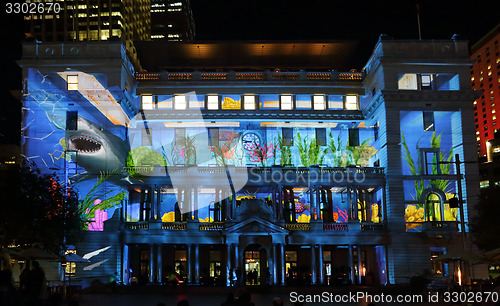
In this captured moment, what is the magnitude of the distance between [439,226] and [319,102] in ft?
63.4

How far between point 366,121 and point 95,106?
1142 inches

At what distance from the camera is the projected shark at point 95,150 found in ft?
190

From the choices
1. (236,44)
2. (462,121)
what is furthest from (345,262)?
(236,44)

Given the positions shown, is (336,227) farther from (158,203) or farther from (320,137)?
(158,203)

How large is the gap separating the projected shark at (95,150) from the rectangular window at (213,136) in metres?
11.3

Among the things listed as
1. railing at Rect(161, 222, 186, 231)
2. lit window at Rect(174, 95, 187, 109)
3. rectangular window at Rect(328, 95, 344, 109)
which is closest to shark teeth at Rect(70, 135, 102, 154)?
railing at Rect(161, 222, 186, 231)

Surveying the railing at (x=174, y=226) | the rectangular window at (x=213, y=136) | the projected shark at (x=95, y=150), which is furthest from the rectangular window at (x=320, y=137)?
the projected shark at (x=95, y=150)

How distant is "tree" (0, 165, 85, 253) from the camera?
39.9 m

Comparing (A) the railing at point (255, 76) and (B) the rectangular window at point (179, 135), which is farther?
(A) the railing at point (255, 76)

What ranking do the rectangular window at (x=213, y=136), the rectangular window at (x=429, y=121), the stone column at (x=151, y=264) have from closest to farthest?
the stone column at (x=151, y=264) → the rectangular window at (x=429, y=121) → the rectangular window at (x=213, y=136)

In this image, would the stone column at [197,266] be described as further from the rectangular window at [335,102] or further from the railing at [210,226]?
the rectangular window at [335,102]

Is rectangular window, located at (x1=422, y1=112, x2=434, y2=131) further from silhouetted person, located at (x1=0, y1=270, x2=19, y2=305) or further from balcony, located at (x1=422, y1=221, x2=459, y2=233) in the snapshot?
silhouetted person, located at (x1=0, y1=270, x2=19, y2=305)

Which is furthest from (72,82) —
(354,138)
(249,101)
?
(354,138)

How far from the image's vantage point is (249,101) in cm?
6800
